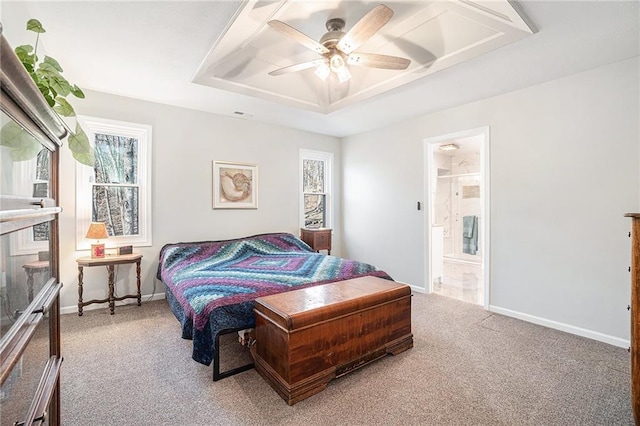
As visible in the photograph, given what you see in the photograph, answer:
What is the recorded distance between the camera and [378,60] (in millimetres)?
2318

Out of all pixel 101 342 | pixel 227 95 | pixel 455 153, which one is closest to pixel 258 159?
pixel 227 95

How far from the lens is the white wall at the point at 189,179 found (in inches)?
131

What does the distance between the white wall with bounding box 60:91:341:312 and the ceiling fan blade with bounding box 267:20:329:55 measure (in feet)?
8.14

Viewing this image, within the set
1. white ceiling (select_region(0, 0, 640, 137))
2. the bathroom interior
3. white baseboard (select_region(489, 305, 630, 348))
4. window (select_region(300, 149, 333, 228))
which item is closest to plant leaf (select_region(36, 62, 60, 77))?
white ceiling (select_region(0, 0, 640, 137))

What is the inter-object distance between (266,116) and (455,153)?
4.58m

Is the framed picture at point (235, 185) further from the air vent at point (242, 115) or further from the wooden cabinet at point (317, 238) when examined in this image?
the wooden cabinet at point (317, 238)

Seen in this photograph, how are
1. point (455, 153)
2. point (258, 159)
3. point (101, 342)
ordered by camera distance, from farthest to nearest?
point (455, 153), point (258, 159), point (101, 342)

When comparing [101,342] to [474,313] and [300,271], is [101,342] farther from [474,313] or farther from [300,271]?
[474,313]

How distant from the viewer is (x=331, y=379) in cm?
198

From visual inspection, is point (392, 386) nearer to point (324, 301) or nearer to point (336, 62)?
point (324, 301)

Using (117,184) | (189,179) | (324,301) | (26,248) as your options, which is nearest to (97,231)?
(117,184)

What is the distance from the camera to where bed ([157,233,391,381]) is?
2045 mm

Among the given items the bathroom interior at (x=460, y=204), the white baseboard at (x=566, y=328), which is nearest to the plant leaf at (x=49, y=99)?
the white baseboard at (x=566, y=328)

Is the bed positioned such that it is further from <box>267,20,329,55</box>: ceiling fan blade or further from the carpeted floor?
<box>267,20,329,55</box>: ceiling fan blade
